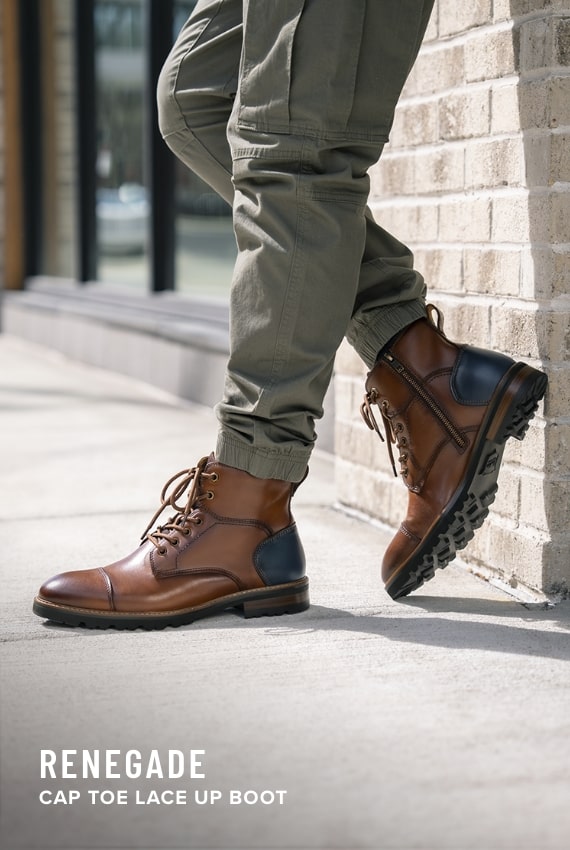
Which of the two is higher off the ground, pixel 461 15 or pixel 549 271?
pixel 461 15

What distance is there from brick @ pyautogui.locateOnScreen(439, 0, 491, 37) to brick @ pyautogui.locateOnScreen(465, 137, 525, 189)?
0.69 feet

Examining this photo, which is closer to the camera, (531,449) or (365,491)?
(531,449)

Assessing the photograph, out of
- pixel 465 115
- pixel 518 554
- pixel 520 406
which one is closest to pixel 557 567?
pixel 518 554

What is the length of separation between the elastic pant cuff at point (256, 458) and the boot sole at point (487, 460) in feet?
0.79

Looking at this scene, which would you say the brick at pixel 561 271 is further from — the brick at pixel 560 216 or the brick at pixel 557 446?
the brick at pixel 557 446

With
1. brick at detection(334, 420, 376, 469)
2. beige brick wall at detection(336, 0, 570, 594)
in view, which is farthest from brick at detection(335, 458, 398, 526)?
beige brick wall at detection(336, 0, 570, 594)

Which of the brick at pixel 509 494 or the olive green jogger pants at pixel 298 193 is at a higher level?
the olive green jogger pants at pixel 298 193

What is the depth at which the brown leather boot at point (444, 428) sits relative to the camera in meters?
1.82

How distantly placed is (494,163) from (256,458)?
0.68 meters

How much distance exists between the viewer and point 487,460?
5.99 feet

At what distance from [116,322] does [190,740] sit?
→ 4.20 metres

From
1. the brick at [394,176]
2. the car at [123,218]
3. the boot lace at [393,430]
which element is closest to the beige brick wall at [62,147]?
the car at [123,218]

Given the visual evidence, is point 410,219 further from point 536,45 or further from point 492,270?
point 536,45

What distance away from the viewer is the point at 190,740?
1375 mm
